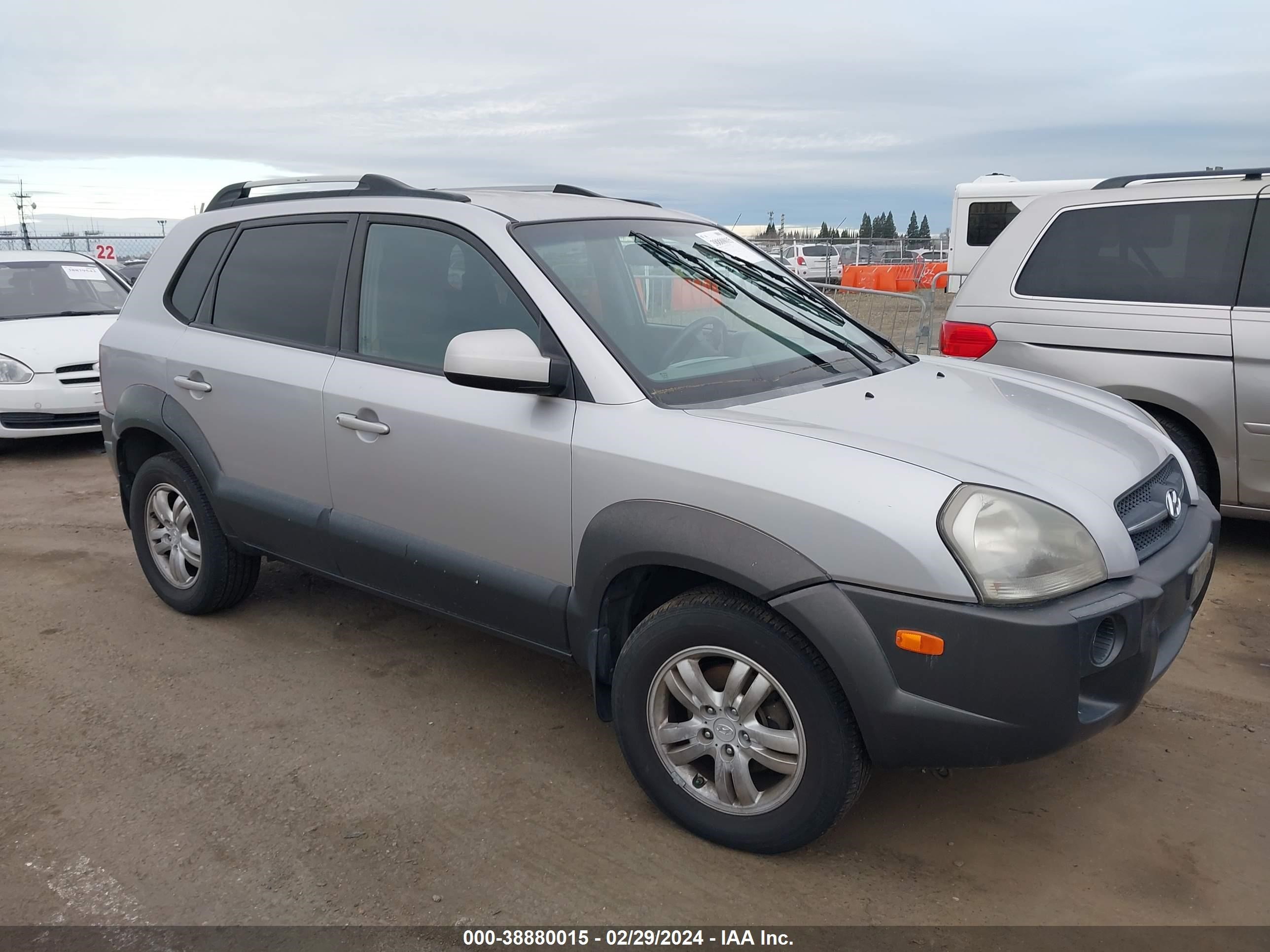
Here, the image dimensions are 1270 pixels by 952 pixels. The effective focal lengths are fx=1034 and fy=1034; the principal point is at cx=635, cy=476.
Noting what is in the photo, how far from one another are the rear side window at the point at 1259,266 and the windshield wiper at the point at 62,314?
857 centimetres

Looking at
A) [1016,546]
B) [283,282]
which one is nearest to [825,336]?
[1016,546]

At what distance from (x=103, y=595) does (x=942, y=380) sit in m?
4.12

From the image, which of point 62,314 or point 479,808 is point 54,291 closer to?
point 62,314

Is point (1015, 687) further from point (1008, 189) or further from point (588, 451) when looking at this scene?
point (1008, 189)

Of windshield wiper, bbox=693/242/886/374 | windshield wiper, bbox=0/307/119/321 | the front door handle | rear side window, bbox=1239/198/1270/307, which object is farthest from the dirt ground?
windshield wiper, bbox=0/307/119/321

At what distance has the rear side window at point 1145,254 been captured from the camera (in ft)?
17.0

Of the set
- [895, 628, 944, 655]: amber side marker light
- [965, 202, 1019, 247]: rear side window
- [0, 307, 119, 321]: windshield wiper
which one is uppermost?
[965, 202, 1019, 247]: rear side window

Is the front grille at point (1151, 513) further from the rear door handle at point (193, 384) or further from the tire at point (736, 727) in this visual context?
the rear door handle at point (193, 384)

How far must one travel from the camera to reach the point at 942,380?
361 cm

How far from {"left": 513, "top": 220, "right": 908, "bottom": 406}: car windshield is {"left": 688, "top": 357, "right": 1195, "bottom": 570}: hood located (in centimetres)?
16

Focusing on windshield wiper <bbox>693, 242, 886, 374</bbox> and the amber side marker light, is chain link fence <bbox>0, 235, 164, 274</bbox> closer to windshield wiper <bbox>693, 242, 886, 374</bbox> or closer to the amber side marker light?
windshield wiper <bbox>693, 242, 886, 374</bbox>

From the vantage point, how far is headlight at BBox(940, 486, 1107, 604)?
2.46 m

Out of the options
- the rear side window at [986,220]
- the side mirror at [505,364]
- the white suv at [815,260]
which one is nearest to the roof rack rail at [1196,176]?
the side mirror at [505,364]

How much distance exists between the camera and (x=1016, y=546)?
8.20 ft
